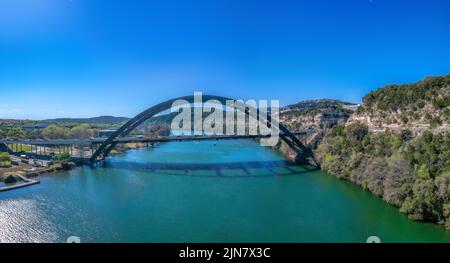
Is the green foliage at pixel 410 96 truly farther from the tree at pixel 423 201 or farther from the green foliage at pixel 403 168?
the tree at pixel 423 201

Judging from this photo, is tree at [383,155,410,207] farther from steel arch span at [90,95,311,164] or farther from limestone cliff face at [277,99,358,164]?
limestone cliff face at [277,99,358,164]

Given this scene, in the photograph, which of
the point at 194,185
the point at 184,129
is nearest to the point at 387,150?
the point at 194,185

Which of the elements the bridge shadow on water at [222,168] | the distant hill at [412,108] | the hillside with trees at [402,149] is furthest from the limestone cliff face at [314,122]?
the distant hill at [412,108]

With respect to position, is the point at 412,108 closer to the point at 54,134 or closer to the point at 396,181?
the point at 396,181

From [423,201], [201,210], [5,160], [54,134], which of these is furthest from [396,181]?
[54,134]

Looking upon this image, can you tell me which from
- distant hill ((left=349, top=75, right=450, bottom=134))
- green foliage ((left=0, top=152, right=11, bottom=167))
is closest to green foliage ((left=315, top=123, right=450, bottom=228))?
distant hill ((left=349, top=75, right=450, bottom=134))
